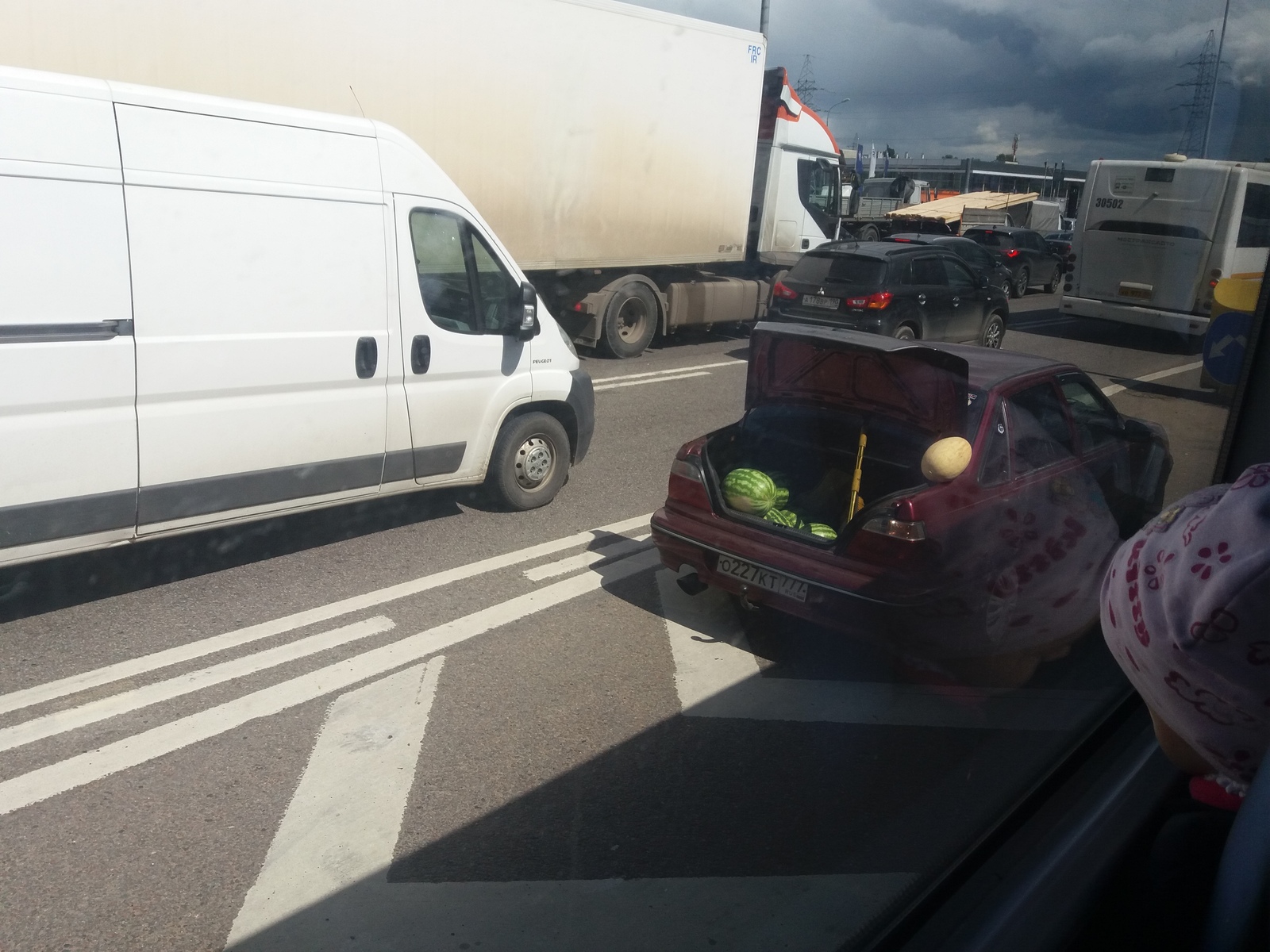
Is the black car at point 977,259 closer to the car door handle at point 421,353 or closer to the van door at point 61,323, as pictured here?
the car door handle at point 421,353

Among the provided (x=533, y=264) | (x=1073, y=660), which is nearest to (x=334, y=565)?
(x=1073, y=660)

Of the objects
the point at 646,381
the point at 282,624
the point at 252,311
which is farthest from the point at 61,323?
the point at 646,381

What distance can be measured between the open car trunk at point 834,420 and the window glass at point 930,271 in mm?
5566

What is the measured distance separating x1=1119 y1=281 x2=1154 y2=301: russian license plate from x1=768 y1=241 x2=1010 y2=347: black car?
2.77 meters

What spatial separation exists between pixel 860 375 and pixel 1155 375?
130cm

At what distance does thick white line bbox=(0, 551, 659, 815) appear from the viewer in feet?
10.9

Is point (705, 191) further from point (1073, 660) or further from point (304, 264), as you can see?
point (1073, 660)

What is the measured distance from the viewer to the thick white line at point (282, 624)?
3.95 meters

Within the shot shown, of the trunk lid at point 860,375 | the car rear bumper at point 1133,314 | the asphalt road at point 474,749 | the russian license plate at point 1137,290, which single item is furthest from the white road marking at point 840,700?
the russian license plate at point 1137,290

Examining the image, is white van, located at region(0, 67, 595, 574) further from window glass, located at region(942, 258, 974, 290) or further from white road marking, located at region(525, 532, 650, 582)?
window glass, located at region(942, 258, 974, 290)

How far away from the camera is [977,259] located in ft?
40.5

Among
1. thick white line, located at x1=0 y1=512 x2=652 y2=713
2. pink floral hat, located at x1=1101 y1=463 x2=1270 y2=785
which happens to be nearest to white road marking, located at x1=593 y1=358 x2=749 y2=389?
thick white line, located at x1=0 y1=512 x2=652 y2=713

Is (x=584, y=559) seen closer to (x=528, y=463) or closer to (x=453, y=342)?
(x=528, y=463)

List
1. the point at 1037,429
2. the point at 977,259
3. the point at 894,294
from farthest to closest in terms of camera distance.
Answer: the point at 977,259, the point at 894,294, the point at 1037,429
